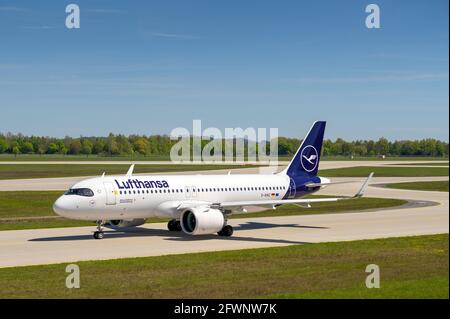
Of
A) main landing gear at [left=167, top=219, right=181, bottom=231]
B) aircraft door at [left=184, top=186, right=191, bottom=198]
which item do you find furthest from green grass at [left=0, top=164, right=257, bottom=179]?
aircraft door at [left=184, top=186, right=191, bottom=198]

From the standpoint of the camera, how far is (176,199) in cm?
4169

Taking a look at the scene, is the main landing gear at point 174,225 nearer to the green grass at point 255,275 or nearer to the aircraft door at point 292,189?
the aircraft door at point 292,189

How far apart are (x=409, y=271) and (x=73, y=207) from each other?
19011 mm

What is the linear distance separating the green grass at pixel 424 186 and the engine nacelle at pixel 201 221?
4913cm

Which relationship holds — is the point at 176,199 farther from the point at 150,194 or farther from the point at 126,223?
the point at 126,223

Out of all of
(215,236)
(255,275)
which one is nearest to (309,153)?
(215,236)

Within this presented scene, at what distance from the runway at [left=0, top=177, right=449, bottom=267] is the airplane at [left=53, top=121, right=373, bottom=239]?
1.06m

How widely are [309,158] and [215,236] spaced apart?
11.6 metres

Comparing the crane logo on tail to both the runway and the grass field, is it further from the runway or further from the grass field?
the grass field
